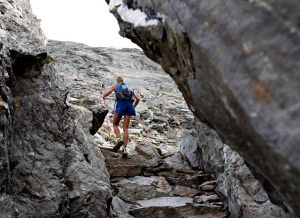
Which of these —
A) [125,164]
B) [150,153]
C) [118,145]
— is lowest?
[125,164]

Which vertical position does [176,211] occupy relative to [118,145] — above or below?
below

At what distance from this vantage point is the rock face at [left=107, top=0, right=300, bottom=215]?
14.4 ft

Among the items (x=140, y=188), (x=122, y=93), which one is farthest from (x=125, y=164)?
(x=122, y=93)

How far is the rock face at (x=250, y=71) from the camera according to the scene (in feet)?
14.4

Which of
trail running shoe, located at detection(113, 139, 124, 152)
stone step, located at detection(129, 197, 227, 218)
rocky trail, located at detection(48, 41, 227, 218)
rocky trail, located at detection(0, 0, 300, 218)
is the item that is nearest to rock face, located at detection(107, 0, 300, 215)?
rocky trail, located at detection(0, 0, 300, 218)

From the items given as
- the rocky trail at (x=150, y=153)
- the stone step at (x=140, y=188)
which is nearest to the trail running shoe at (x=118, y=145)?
the rocky trail at (x=150, y=153)

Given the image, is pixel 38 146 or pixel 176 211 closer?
pixel 38 146

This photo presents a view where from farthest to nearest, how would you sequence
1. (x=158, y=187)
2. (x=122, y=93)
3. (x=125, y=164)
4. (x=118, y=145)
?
(x=118, y=145), (x=122, y=93), (x=125, y=164), (x=158, y=187)

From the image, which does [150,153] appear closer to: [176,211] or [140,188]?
[140,188]

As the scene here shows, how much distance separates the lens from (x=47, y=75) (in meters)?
12.7

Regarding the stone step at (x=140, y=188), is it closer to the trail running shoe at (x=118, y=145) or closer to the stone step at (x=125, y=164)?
the stone step at (x=125, y=164)

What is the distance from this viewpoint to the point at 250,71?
478 centimetres

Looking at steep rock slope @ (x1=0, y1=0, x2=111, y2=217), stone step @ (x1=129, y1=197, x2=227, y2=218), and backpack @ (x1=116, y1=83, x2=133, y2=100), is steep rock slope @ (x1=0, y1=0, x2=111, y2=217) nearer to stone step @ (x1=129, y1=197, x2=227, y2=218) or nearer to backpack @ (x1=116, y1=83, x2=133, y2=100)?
stone step @ (x1=129, y1=197, x2=227, y2=218)

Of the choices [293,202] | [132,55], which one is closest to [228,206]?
[293,202]
